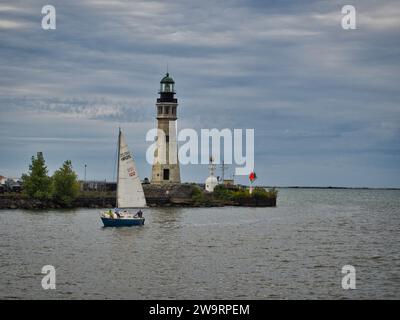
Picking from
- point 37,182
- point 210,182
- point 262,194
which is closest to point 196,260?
point 37,182

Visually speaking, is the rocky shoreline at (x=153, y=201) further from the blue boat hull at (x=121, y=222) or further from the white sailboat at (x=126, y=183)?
the blue boat hull at (x=121, y=222)

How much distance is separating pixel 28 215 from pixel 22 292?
2321 inches

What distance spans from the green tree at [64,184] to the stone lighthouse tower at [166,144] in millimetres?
15278

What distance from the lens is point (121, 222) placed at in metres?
75.9

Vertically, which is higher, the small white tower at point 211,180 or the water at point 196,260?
the small white tower at point 211,180

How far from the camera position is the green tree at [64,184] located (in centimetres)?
11467

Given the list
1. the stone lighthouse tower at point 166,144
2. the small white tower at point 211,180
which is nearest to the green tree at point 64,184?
the stone lighthouse tower at point 166,144

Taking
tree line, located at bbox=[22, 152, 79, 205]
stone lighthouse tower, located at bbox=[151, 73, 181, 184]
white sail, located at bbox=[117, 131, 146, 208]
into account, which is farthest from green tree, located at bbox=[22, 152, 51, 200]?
white sail, located at bbox=[117, 131, 146, 208]

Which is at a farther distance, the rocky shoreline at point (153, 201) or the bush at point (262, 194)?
the bush at point (262, 194)

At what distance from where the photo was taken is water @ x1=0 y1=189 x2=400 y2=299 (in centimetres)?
→ 3922

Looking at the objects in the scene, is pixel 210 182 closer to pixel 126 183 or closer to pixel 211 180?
pixel 211 180

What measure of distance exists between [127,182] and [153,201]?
145 ft
